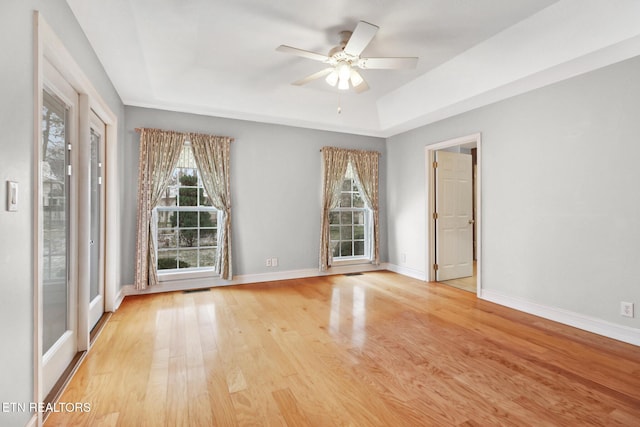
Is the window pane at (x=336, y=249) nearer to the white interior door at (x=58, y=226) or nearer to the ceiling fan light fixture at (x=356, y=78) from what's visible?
the ceiling fan light fixture at (x=356, y=78)

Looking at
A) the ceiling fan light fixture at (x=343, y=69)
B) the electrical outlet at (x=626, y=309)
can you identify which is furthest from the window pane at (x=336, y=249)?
the electrical outlet at (x=626, y=309)

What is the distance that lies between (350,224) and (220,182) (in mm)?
2457

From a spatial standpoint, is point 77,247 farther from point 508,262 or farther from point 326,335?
point 508,262

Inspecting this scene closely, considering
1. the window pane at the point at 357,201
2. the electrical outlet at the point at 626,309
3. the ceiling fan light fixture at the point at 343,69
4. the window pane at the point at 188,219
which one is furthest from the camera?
the window pane at the point at 357,201

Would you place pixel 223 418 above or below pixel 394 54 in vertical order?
below

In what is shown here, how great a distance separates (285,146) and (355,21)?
2.51m

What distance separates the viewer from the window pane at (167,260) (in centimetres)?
433

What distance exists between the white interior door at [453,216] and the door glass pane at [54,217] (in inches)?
183

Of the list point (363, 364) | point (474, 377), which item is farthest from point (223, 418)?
point (474, 377)

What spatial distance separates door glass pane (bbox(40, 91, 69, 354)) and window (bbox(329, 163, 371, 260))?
3754mm

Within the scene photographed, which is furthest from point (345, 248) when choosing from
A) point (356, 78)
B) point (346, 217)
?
point (356, 78)

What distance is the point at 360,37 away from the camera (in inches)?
96.3

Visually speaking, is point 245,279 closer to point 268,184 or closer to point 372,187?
point 268,184

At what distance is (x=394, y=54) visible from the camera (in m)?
3.30
